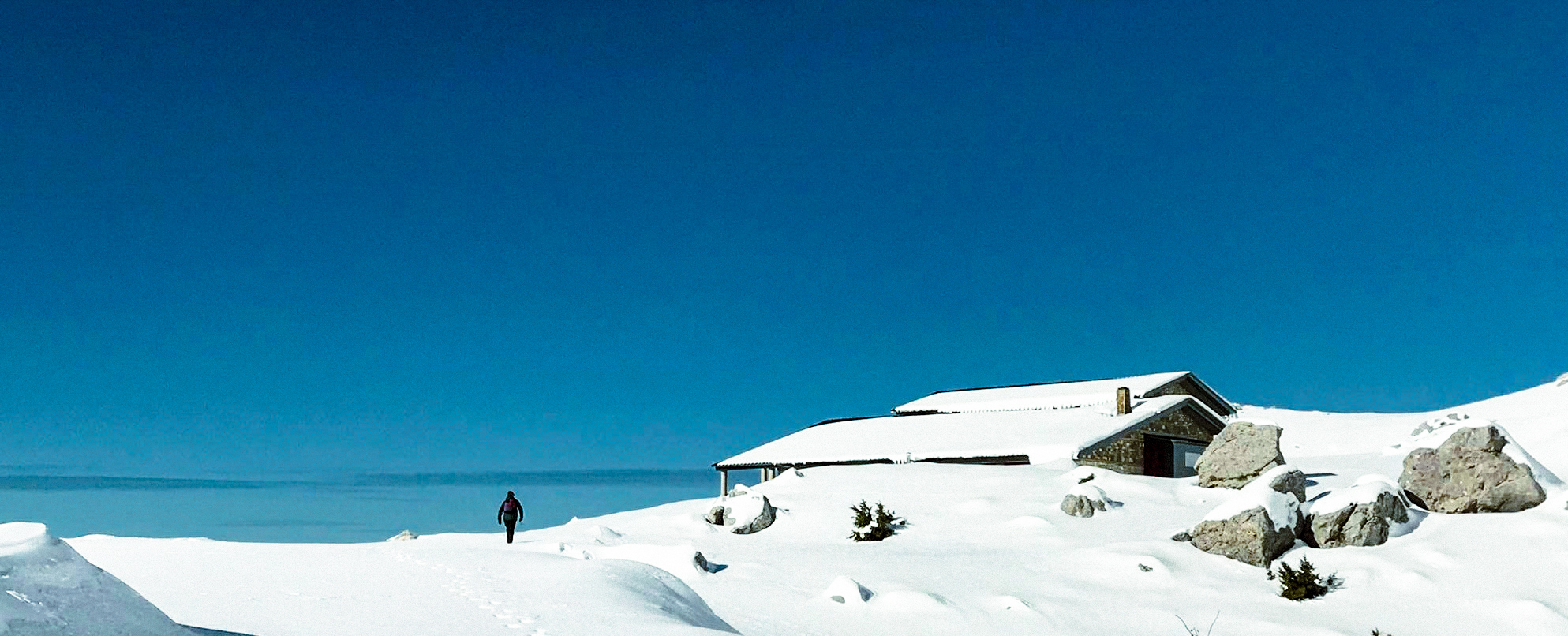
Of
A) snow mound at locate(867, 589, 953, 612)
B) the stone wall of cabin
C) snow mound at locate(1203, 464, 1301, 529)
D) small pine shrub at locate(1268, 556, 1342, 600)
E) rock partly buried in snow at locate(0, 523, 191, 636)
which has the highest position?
the stone wall of cabin

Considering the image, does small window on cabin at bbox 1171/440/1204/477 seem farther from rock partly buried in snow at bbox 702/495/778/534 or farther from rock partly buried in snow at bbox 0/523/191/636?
rock partly buried in snow at bbox 0/523/191/636

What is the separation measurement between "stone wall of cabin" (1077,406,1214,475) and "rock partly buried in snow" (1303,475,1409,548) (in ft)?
35.3

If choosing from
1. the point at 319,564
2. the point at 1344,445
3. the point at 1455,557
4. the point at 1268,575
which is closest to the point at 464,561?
the point at 319,564

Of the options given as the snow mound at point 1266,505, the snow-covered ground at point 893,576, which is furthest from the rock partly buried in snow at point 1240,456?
the snow mound at point 1266,505

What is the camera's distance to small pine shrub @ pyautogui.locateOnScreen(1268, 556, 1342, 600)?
2104cm

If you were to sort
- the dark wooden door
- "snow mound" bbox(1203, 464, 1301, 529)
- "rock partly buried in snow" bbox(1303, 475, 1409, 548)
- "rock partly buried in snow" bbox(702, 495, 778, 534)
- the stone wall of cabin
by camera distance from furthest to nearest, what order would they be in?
the dark wooden door → the stone wall of cabin → "rock partly buried in snow" bbox(702, 495, 778, 534) → "snow mound" bbox(1203, 464, 1301, 529) → "rock partly buried in snow" bbox(1303, 475, 1409, 548)

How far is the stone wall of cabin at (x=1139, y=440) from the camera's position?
118ft

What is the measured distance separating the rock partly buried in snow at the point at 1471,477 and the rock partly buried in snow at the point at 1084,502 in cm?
691

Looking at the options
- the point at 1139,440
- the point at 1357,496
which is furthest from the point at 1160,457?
the point at 1357,496

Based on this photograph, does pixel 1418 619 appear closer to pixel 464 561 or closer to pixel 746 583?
pixel 746 583

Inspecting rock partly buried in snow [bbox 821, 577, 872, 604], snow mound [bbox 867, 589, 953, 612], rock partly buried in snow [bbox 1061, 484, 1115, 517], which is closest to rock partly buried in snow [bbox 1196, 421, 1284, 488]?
rock partly buried in snow [bbox 1061, 484, 1115, 517]

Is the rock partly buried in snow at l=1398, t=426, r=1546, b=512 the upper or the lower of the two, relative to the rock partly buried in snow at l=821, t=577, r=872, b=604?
upper

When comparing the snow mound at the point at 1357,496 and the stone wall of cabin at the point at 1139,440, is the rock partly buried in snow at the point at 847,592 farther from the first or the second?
the stone wall of cabin at the point at 1139,440

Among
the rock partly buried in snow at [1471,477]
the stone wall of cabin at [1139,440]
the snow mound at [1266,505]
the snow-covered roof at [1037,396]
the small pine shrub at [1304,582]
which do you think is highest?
the snow-covered roof at [1037,396]
